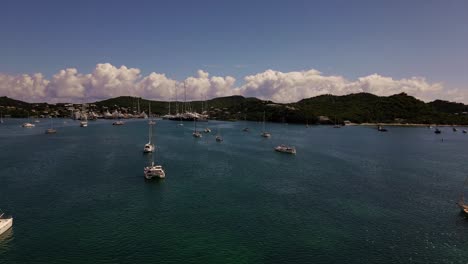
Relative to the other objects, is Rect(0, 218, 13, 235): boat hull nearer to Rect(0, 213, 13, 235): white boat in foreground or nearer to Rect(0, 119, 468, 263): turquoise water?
Rect(0, 213, 13, 235): white boat in foreground

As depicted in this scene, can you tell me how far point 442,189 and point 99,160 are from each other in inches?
4704

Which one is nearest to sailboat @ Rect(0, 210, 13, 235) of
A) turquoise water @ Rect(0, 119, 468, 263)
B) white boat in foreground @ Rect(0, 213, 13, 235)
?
white boat in foreground @ Rect(0, 213, 13, 235)

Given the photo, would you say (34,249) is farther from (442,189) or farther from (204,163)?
(442,189)

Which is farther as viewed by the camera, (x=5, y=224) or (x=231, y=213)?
(x=231, y=213)

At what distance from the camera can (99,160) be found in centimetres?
12331

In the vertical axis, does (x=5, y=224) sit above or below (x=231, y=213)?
above

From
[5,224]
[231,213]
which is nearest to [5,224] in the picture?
[5,224]

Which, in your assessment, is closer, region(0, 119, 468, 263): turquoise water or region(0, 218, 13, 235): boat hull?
region(0, 119, 468, 263): turquoise water

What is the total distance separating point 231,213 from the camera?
64.6 meters

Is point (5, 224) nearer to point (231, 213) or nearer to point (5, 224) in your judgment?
point (5, 224)

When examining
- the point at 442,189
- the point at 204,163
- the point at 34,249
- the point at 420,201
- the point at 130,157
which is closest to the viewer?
the point at 34,249

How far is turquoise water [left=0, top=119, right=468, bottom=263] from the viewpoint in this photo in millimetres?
48062

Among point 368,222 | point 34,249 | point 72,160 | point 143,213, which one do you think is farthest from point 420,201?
point 72,160

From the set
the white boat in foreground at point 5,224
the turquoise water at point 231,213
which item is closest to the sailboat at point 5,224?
the white boat in foreground at point 5,224
